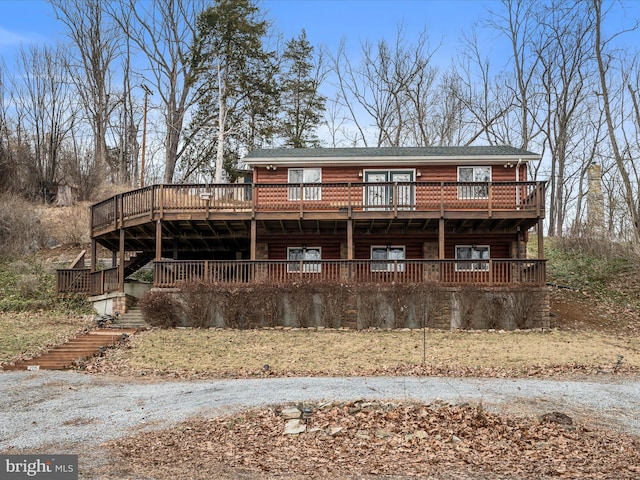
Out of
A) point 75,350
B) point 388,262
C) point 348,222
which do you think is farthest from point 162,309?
point 388,262

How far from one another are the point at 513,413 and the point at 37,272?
78.4ft

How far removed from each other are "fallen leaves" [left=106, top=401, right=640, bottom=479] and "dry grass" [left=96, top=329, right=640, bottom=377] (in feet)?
15.4

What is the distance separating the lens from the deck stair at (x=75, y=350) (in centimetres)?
1499

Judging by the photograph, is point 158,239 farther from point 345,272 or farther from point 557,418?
point 557,418

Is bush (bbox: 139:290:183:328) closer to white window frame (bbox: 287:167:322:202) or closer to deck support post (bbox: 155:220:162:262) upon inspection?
deck support post (bbox: 155:220:162:262)

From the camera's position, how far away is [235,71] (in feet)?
132

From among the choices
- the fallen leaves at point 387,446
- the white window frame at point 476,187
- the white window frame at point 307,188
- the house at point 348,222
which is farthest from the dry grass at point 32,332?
the white window frame at point 476,187

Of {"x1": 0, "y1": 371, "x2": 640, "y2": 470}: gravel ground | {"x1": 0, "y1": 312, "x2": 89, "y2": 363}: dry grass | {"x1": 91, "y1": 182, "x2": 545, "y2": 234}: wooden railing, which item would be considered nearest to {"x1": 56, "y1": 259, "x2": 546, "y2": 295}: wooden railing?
{"x1": 91, "y1": 182, "x2": 545, "y2": 234}: wooden railing

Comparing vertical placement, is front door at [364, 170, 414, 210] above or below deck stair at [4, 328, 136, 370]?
above

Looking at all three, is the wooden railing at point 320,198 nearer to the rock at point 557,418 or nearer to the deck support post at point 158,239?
the deck support post at point 158,239

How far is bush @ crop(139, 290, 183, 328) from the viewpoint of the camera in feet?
65.2

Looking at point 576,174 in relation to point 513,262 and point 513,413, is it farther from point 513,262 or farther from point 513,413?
point 513,413

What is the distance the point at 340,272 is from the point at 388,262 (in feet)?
5.37

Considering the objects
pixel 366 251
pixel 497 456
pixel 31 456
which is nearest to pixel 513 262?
pixel 366 251
